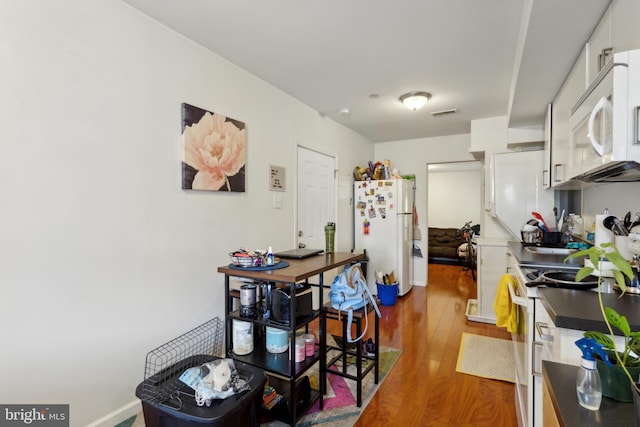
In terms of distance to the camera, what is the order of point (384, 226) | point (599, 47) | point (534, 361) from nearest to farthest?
point (534, 361), point (599, 47), point (384, 226)

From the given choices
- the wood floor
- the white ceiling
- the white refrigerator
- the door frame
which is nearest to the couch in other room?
the white refrigerator

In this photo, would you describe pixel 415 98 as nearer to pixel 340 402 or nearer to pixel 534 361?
pixel 534 361

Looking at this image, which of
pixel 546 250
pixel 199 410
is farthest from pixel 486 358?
pixel 199 410

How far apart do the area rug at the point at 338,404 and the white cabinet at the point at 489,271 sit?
1.45 m

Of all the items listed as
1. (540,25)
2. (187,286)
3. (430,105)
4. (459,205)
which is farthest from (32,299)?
(459,205)

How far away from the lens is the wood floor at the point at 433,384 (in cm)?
189

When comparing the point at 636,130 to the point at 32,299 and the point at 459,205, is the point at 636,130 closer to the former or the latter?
the point at 32,299

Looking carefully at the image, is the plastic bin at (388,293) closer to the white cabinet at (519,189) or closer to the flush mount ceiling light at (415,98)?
the white cabinet at (519,189)

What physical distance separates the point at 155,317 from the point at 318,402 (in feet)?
3.68

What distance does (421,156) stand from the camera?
4.88 metres

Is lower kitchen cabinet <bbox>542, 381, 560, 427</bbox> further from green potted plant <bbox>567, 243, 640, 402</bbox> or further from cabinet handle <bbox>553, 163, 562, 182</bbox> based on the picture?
cabinet handle <bbox>553, 163, 562, 182</bbox>

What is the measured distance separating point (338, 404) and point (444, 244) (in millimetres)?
5813

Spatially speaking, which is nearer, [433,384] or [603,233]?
[603,233]

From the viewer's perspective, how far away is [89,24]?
1.60 metres
